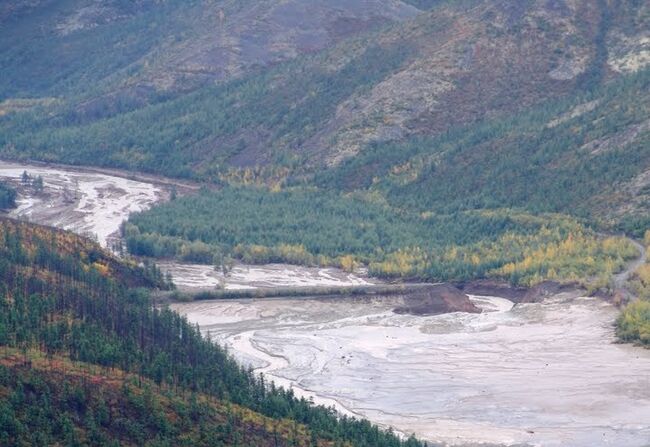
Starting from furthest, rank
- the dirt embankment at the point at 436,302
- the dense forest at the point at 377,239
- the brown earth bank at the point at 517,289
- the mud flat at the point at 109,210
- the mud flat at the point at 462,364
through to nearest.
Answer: the mud flat at the point at 109,210
the dense forest at the point at 377,239
the brown earth bank at the point at 517,289
the dirt embankment at the point at 436,302
the mud flat at the point at 462,364

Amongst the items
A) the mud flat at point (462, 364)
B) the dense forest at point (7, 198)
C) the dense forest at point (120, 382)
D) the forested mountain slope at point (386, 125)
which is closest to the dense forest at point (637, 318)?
the mud flat at point (462, 364)

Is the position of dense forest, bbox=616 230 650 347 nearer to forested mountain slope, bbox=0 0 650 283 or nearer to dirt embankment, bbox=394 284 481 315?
forested mountain slope, bbox=0 0 650 283

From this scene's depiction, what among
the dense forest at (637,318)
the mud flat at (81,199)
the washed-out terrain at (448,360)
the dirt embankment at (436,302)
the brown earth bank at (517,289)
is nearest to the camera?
the washed-out terrain at (448,360)

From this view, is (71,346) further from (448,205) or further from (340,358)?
(448,205)

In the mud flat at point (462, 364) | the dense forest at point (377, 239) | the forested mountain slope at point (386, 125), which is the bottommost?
the mud flat at point (462, 364)

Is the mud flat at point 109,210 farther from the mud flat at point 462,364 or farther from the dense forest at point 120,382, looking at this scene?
the dense forest at point 120,382

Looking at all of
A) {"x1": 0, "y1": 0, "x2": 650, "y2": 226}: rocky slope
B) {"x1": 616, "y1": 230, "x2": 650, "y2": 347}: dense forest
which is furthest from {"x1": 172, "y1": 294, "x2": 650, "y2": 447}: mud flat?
{"x1": 0, "y1": 0, "x2": 650, "y2": 226}: rocky slope
